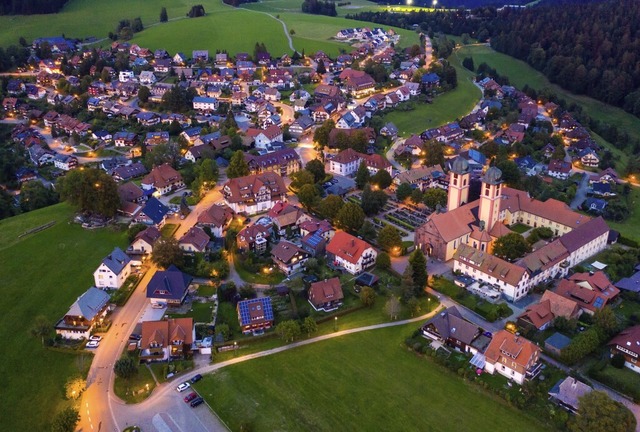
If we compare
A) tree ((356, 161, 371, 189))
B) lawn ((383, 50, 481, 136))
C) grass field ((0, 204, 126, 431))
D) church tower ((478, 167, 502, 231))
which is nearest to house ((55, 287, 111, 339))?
grass field ((0, 204, 126, 431))

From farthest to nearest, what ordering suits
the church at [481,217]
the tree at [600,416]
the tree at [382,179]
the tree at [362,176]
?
the tree at [362,176]
the tree at [382,179]
the church at [481,217]
the tree at [600,416]

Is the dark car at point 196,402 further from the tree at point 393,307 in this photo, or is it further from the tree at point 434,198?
the tree at point 434,198

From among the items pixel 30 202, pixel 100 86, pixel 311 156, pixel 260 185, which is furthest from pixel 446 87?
pixel 30 202

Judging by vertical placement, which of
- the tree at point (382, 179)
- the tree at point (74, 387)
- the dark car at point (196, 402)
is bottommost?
the tree at point (382, 179)

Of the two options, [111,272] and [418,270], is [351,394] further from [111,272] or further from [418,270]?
[111,272]

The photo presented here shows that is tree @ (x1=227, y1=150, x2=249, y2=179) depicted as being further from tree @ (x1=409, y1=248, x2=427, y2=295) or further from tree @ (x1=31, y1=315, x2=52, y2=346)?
tree @ (x1=31, y1=315, x2=52, y2=346)

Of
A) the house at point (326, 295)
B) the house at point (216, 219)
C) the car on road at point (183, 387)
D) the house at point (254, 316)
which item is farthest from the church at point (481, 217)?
the car on road at point (183, 387)
